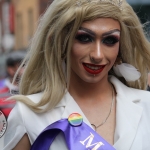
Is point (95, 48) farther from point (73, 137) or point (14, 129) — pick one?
point (14, 129)

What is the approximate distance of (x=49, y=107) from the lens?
9.86ft

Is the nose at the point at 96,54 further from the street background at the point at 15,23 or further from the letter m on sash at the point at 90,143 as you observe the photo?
the street background at the point at 15,23

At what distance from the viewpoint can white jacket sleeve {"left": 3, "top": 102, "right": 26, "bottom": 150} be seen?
2.99 metres

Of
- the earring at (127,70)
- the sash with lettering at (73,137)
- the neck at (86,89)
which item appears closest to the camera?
the sash with lettering at (73,137)

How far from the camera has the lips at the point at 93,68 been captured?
9.80 ft

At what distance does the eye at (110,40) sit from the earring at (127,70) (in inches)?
9.4

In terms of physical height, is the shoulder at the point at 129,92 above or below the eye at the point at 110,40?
below

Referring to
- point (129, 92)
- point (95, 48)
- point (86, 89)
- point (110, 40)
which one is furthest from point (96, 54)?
point (129, 92)

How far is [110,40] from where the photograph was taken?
3.03m

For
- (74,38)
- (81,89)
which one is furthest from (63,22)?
(81,89)

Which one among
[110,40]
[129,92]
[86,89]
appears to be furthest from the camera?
[129,92]

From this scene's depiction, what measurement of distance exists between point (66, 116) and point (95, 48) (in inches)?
16.4

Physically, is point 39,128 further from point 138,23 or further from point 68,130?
point 138,23

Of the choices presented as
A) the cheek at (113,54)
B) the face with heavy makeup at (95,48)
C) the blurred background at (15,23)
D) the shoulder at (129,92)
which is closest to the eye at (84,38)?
the face with heavy makeup at (95,48)
